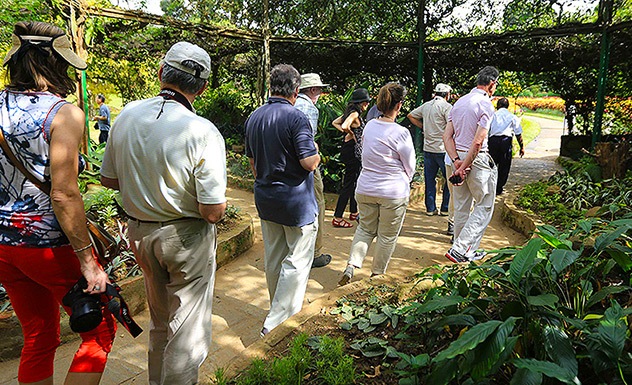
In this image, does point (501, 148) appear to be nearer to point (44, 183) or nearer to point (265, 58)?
point (265, 58)

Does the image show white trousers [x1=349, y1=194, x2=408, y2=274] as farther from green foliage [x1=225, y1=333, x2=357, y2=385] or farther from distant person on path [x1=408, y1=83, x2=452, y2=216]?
distant person on path [x1=408, y1=83, x2=452, y2=216]

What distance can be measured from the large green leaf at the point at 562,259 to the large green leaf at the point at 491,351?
1.60 feet

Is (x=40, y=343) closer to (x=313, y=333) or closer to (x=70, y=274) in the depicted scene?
(x=70, y=274)

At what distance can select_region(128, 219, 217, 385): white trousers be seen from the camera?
7.20 feet

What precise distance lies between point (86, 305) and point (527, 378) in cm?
173

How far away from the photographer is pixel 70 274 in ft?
6.75

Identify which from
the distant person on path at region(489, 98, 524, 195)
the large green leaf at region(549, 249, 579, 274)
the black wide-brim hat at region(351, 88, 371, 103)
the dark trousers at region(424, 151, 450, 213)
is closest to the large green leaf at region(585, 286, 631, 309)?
the large green leaf at region(549, 249, 579, 274)

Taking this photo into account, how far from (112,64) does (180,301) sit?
10.0 m

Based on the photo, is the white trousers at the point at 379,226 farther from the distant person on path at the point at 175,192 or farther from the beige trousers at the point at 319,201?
the distant person on path at the point at 175,192

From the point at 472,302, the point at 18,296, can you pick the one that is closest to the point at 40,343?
the point at 18,296

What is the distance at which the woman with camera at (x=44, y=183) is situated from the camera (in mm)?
1907

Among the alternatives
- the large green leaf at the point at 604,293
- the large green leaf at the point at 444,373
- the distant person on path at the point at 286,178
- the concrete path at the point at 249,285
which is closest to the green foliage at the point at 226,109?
the concrete path at the point at 249,285

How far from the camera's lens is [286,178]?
Answer: 316 centimetres

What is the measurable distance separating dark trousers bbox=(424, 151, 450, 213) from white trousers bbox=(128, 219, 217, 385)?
4.53m
